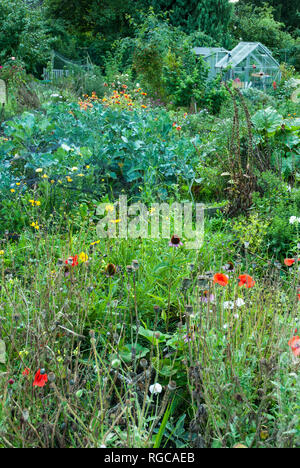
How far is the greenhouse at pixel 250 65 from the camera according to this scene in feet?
47.8

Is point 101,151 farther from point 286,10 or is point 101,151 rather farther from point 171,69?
point 286,10

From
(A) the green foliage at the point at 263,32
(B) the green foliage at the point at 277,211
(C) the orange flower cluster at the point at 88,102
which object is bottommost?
(B) the green foliage at the point at 277,211

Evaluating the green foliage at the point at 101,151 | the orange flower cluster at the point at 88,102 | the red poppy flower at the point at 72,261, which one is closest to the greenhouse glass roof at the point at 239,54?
the orange flower cluster at the point at 88,102

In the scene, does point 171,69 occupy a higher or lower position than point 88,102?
higher

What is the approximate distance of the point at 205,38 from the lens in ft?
56.7

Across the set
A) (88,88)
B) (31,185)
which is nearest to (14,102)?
(88,88)

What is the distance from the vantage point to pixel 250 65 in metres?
14.9

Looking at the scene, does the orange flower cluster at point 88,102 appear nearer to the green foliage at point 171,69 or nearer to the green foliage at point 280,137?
the green foliage at point 171,69

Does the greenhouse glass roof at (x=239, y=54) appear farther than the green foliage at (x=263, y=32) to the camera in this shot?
No

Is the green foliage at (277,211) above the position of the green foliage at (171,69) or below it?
below

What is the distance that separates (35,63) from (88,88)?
15.3 ft

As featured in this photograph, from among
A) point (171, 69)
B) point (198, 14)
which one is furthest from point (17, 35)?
point (198, 14)
